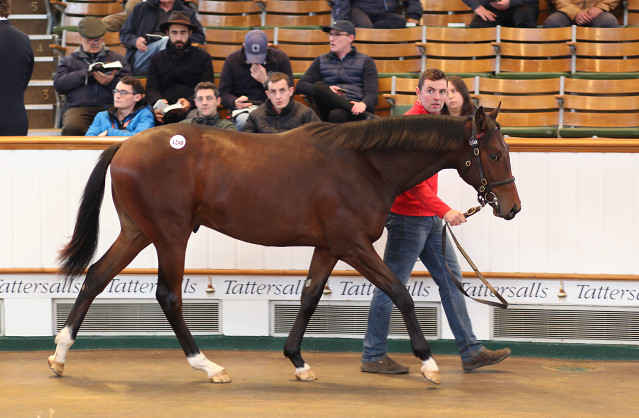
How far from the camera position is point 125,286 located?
6449mm

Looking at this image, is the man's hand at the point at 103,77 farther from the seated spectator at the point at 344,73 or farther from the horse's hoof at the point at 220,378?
the horse's hoof at the point at 220,378

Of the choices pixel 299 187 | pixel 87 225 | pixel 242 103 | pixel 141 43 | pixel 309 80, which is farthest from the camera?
pixel 141 43

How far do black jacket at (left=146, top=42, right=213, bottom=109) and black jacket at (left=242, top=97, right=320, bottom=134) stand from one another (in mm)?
1609

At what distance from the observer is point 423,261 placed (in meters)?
5.90

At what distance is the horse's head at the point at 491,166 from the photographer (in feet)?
16.9

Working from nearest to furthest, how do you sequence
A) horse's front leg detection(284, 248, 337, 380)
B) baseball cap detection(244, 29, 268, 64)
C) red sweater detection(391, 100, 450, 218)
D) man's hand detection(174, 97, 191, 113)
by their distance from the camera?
red sweater detection(391, 100, 450, 218)
horse's front leg detection(284, 248, 337, 380)
man's hand detection(174, 97, 191, 113)
baseball cap detection(244, 29, 268, 64)

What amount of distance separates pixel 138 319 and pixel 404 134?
8.40ft

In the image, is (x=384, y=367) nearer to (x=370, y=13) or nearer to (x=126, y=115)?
(x=126, y=115)

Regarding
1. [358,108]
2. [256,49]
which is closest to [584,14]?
[358,108]

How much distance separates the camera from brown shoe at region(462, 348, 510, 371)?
5.78 m

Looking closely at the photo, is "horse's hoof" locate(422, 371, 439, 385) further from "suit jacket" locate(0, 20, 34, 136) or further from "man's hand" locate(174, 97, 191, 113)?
"suit jacket" locate(0, 20, 34, 136)

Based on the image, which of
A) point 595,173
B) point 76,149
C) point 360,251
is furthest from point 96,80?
point 595,173

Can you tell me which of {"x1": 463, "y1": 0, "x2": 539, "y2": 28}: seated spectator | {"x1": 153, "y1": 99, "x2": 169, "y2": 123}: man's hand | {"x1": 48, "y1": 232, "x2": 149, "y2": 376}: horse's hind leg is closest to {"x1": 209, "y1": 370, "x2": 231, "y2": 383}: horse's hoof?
{"x1": 48, "y1": 232, "x2": 149, "y2": 376}: horse's hind leg

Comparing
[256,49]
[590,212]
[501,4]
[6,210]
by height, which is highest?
[501,4]
